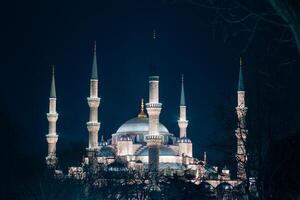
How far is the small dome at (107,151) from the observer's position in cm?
9675

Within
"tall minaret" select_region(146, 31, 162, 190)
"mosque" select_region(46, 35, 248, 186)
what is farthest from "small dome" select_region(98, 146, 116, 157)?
"tall minaret" select_region(146, 31, 162, 190)

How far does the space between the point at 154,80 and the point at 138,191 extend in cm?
3803

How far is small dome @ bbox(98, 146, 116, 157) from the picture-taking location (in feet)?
317

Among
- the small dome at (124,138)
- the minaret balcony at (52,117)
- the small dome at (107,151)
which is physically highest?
the minaret balcony at (52,117)

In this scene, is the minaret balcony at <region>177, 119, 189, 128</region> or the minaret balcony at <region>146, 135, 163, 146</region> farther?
the minaret balcony at <region>177, 119, 189, 128</region>

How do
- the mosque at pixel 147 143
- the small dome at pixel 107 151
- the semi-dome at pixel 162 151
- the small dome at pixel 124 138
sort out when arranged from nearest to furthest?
the mosque at pixel 147 143, the small dome at pixel 107 151, the semi-dome at pixel 162 151, the small dome at pixel 124 138

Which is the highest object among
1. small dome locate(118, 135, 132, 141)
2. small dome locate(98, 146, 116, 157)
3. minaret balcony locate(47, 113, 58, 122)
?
minaret balcony locate(47, 113, 58, 122)

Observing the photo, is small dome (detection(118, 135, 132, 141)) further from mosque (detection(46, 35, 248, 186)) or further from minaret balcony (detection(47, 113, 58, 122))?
minaret balcony (detection(47, 113, 58, 122))

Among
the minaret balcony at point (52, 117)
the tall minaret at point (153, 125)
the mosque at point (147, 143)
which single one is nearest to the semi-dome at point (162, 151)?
the mosque at point (147, 143)

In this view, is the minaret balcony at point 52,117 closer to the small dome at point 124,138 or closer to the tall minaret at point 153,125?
the tall minaret at point 153,125

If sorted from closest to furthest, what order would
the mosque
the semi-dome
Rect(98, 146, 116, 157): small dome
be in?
1. the mosque
2. Rect(98, 146, 116, 157): small dome
3. the semi-dome

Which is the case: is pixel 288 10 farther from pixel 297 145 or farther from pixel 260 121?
pixel 260 121

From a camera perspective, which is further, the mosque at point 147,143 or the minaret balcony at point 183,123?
the minaret balcony at point 183,123

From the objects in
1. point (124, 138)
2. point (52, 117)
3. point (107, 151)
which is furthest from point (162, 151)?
point (52, 117)
